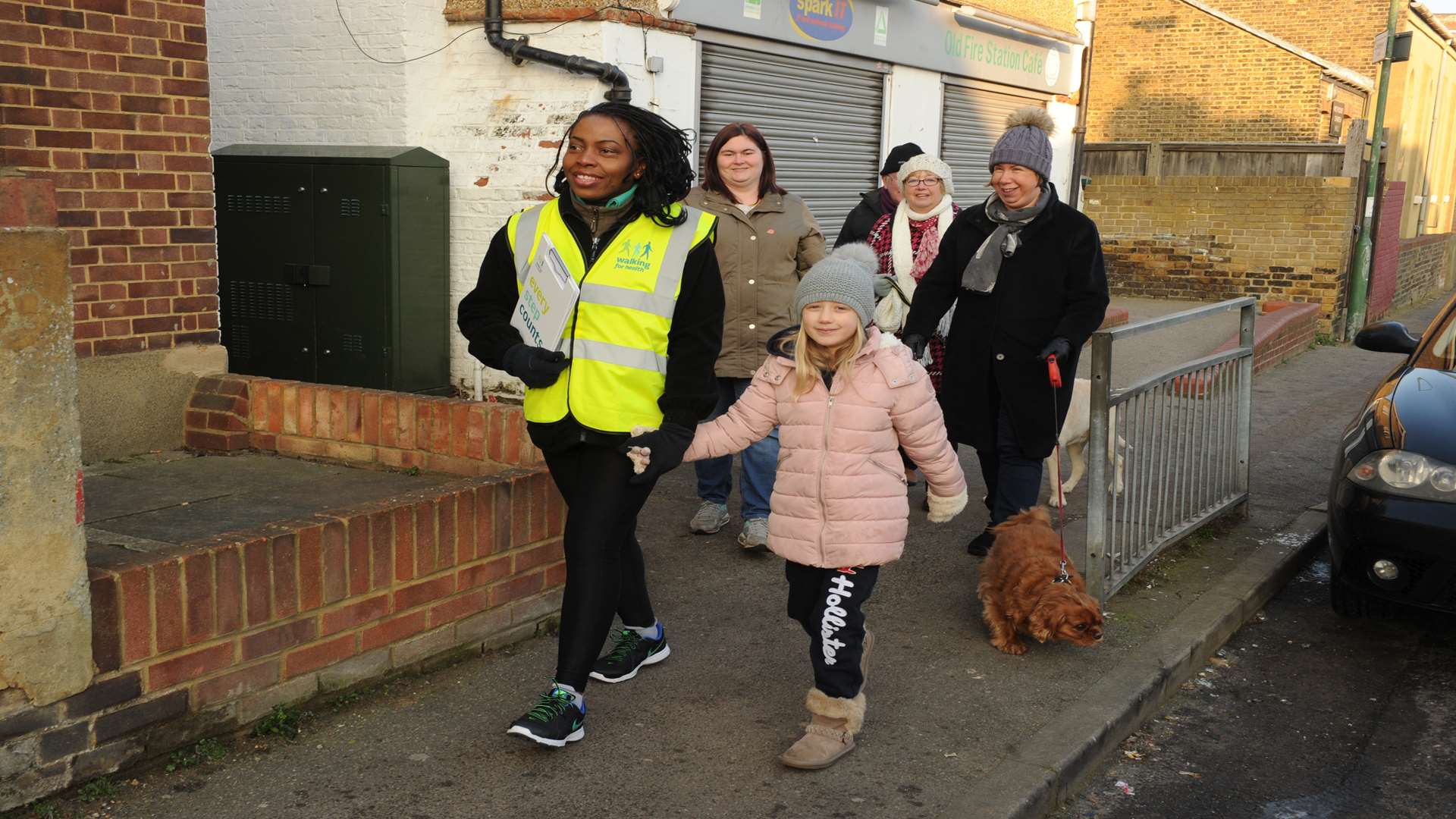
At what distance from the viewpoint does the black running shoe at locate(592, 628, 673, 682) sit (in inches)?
172

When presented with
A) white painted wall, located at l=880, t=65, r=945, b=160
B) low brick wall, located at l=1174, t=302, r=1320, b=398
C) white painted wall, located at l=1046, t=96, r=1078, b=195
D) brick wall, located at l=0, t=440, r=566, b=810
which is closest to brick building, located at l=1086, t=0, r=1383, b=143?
white painted wall, located at l=1046, t=96, r=1078, b=195

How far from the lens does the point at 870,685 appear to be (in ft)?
14.8

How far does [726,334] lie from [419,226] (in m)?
3.56

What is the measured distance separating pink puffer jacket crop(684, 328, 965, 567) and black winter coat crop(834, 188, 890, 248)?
2.90 metres

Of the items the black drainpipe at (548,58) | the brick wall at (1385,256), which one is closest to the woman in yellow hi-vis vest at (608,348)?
the black drainpipe at (548,58)

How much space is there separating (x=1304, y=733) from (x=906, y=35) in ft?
27.5

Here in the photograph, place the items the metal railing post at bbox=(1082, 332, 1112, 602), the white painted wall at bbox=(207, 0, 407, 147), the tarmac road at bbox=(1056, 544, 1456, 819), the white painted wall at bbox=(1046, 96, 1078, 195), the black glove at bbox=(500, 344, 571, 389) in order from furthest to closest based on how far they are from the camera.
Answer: the white painted wall at bbox=(1046, 96, 1078, 195) → the white painted wall at bbox=(207, 0, 407, 147) → the metal railing post at bbox=(1082, 332, 1112, 602) → the tarmac road at bbox=(1056, 544, 1456, 819) → the black glove at bbox=(500, 344, 571, 389)

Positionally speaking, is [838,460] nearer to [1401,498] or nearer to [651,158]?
[651,158]

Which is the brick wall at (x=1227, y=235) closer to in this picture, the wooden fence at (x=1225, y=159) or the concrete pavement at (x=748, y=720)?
the wooden fence at (x=1225, y=159)

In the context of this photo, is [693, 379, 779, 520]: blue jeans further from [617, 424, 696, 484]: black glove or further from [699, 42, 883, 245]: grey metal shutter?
[699, 42, 883, 245]: grey metal shutter

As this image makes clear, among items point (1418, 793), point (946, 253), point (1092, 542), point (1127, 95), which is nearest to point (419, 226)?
point (946, 253)

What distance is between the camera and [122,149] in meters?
5.53

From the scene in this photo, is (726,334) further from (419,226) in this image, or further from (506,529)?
(419,226)

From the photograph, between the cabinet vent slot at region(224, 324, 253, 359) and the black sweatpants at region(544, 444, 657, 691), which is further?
the cabinet vent slot at region(224, 324, 253, 359)
